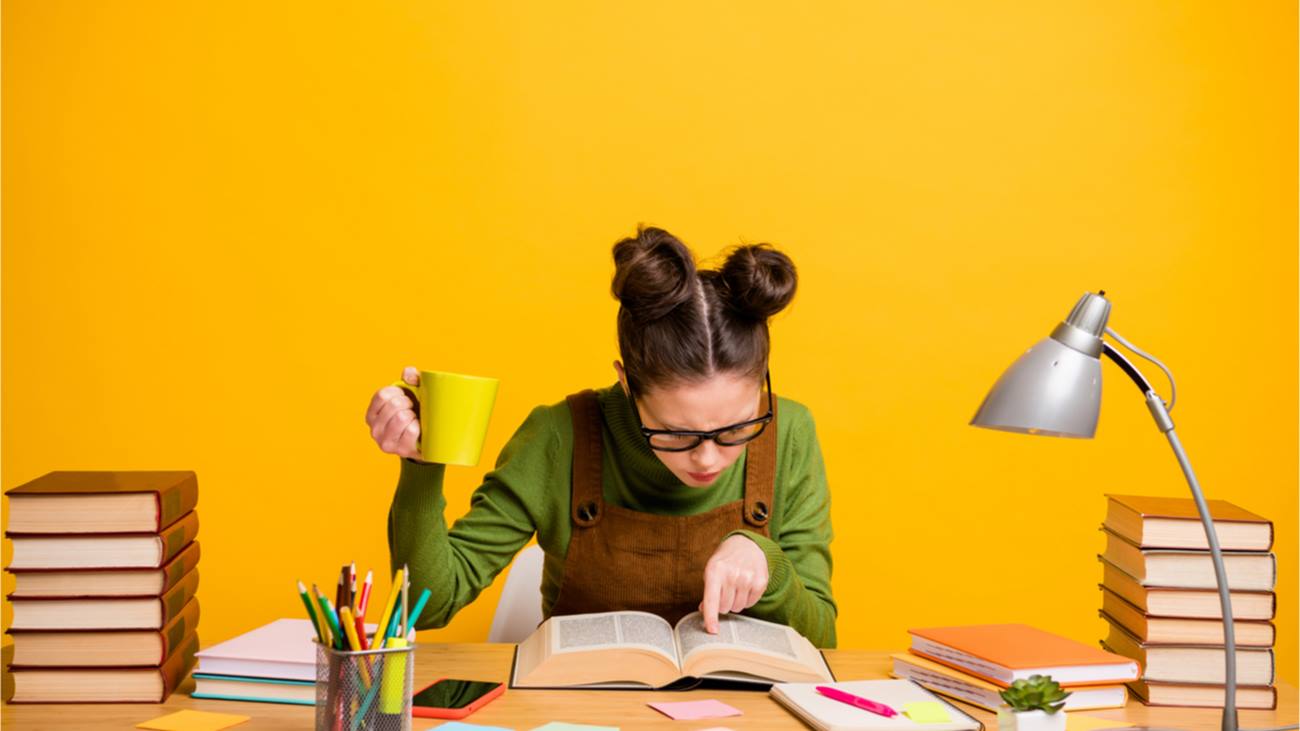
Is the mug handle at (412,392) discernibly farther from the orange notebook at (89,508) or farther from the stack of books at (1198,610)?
the stack of books at (1198,610)

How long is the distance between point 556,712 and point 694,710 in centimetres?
17

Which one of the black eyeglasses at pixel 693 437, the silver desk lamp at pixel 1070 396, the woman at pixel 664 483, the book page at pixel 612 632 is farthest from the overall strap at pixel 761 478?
the silver desk lamp at pixel 1070 396

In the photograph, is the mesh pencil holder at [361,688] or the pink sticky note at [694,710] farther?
the pink sticky note at [694,710]

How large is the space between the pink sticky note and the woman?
0.17 metres

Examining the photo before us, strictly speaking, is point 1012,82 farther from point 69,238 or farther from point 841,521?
point 69,238

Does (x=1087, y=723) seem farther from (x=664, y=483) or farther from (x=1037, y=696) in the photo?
(x=664, y=483)

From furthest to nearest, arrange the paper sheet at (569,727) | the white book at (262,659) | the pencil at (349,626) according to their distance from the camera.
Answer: the white book at (262,659) < the paper sheet at (569,727) < the pencil at (349,626)

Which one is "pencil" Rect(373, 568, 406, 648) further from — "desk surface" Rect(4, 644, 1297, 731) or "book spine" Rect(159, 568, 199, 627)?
"book spine" Rect(159, 568, 199, 627)

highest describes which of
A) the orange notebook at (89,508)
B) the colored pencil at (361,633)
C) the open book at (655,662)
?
the orange notebook at (89,508)

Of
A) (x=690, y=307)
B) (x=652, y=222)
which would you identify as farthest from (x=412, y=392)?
(x=652, y=222)

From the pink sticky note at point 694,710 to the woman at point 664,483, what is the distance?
170 mm

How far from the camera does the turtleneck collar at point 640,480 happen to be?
2004mm

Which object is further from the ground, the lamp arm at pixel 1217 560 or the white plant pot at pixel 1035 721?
the lamp arm at pixel 1217 560

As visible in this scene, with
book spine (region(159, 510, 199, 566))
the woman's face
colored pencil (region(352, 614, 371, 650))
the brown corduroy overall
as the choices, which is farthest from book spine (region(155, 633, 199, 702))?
the woman's face
